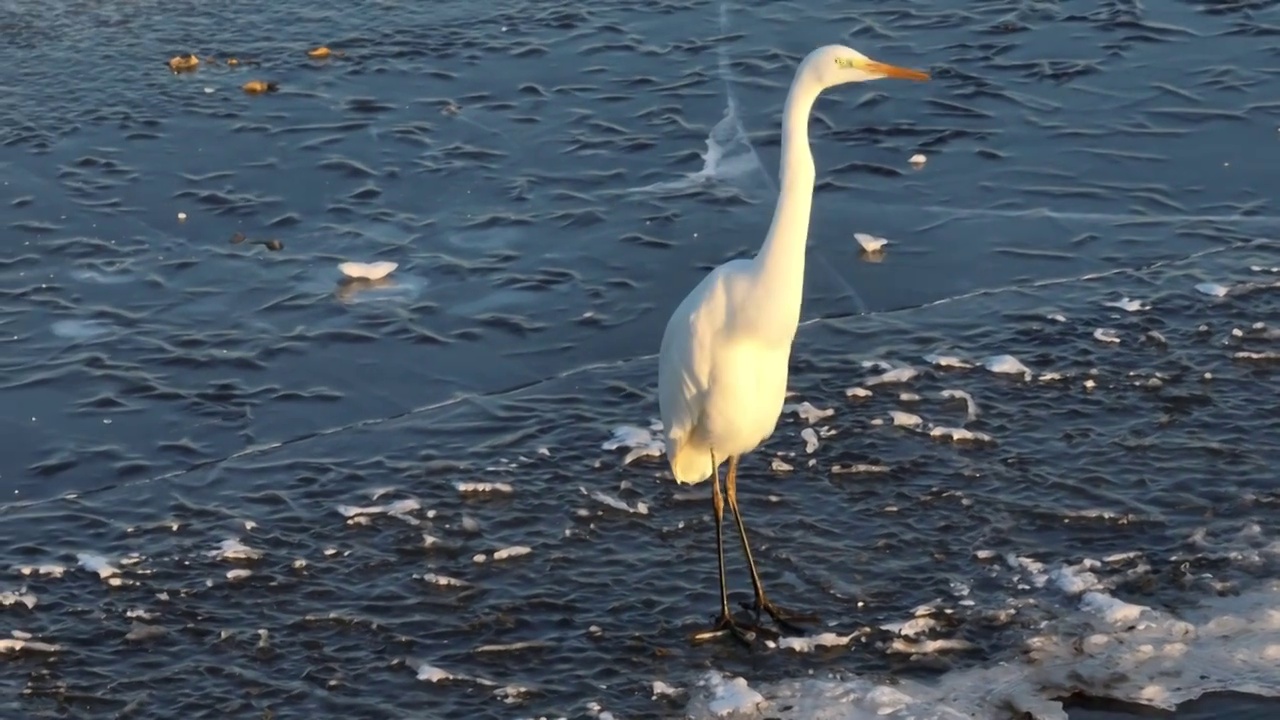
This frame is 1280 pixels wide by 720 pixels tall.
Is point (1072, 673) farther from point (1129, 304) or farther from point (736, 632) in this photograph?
point (1129, 304)

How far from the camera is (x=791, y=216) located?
19.9ft

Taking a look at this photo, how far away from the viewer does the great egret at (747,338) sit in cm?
613

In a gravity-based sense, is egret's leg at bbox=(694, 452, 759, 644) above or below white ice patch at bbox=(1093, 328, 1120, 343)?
below

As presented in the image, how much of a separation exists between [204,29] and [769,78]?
14.9 feet

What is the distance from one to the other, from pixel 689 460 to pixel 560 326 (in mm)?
2292

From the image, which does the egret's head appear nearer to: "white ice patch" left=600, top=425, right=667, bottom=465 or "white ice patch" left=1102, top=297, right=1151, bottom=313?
"white ice patch" left=600, top=425, right=667, bottom=465

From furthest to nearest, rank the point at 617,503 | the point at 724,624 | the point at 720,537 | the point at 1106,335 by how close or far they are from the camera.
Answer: the point at 1106,335, the point at 617,503, the point at 720,537, the point at 724,624

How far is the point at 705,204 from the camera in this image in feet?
33.9

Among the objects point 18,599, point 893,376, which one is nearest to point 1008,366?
point 893,376

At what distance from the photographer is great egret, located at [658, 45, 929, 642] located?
6.13 m

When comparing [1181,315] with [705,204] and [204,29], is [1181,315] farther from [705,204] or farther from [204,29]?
[204,29]

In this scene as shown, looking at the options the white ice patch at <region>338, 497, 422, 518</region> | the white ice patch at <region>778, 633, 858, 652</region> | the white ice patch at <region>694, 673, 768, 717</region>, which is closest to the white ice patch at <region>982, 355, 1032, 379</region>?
the white ice patch at <region>778, 633, 858, 652</region>

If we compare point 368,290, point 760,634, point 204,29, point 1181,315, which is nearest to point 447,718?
point 760,634

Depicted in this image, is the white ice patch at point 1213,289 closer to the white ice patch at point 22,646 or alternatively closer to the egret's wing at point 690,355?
the egret's wing at point 690,355
